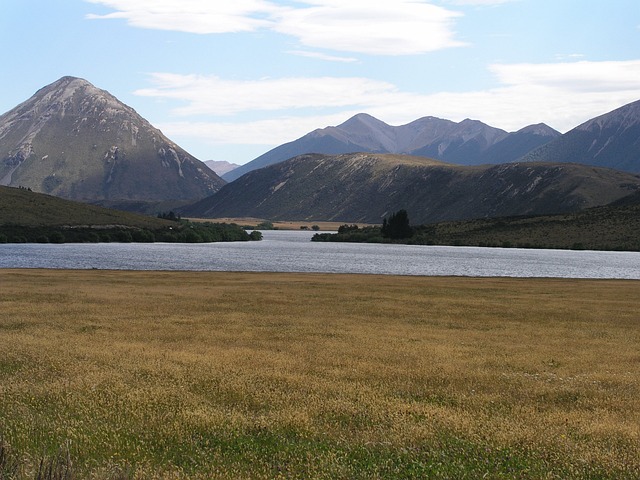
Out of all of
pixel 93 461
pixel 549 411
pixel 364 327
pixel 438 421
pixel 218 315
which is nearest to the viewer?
pixel 93 461

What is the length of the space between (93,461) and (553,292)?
201 feet

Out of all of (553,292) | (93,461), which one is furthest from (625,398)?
(553,292)

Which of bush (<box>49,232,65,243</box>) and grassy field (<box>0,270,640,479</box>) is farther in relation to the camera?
bush (<box>49,232,65,243</box>)

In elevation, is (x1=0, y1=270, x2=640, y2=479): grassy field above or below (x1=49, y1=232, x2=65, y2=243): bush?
below

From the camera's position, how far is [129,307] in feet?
150

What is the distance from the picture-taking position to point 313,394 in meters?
20.8

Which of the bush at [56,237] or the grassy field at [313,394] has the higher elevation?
the bush at [56,237]

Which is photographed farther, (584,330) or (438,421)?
(584,330)

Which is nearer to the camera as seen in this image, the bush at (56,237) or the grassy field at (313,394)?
the grassy field at (313,394)

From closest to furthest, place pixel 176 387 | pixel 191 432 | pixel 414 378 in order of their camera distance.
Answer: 1. pixel 191 432
2. pixel 176 387
3. pixel 414 378

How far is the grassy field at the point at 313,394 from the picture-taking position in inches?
592

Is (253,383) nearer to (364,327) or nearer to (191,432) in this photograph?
(191,432)

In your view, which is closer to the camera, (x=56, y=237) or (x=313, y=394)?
(x=313, y=394)

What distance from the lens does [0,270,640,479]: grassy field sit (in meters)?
15.0
